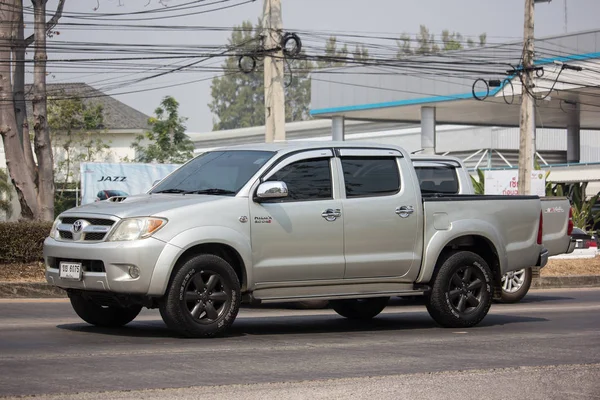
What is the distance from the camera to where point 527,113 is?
91.1ft

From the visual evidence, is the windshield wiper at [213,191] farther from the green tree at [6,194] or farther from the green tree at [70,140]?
the green tree at [70,140]

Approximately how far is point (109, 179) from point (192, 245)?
24068mm

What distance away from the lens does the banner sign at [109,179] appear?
3238 cm

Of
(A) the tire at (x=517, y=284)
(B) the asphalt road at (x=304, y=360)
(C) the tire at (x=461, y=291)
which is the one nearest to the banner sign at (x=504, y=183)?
(A) the tire at (x=517, y=284)

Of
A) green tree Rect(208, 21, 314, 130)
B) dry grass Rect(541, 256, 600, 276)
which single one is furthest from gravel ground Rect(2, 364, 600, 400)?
green tree Rect(208, 21, 314, 130)

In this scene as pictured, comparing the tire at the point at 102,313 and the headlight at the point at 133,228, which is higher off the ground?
the headlight at the point at 133,228

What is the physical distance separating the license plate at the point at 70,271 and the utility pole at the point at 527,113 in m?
19.0

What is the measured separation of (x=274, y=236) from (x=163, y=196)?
3.81 ft

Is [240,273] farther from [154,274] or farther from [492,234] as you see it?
[492,234]

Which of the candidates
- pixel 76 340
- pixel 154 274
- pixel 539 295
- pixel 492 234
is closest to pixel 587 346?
pixel 492 234

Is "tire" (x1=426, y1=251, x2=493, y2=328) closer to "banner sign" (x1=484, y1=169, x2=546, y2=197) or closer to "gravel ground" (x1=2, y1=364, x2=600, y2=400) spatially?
"gravel ground" (x1=2, y1=364, x2=600, y2=400)

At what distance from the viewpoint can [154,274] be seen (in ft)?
29.5

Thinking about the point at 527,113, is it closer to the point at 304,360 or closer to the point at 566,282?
the point at 566,282

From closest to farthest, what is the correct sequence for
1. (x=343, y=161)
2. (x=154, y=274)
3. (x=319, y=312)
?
(x=154, y=274), (x=343, y=161), (x=319, y=312)
